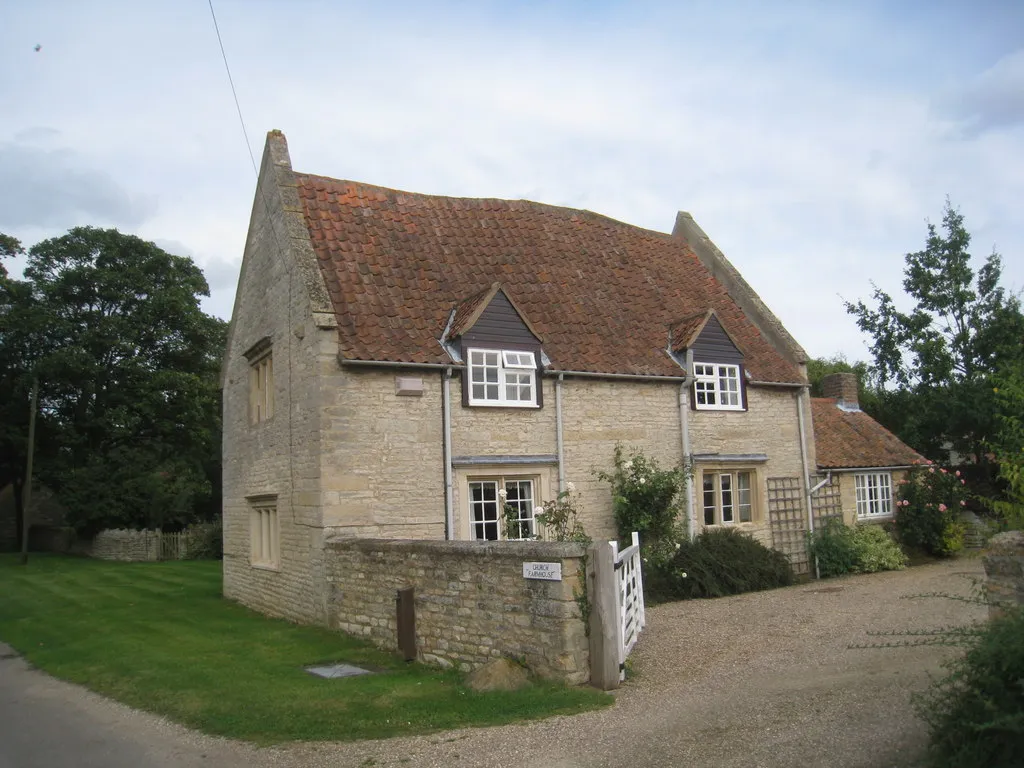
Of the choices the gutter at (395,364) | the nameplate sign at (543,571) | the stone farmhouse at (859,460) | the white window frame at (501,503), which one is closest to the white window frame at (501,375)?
the gutter at (395,364)

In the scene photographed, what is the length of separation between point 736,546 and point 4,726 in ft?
43.9

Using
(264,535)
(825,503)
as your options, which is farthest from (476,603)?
(825,503)

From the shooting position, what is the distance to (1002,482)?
2744 centimetres

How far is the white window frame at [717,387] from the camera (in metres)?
19.3

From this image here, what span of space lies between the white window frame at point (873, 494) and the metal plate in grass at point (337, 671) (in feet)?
52.5

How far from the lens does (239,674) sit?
11.1 metres

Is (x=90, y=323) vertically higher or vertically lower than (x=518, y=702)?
higher

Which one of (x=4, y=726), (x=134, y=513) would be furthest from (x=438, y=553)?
(x=134, y=513)

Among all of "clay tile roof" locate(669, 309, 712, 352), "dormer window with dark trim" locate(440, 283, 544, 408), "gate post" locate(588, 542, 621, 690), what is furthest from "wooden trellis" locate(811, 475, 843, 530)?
"gate post" locate(588, 542, 621, 690)

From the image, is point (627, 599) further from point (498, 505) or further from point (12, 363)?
point (12, 363)

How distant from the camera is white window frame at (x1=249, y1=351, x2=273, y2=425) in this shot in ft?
59.1

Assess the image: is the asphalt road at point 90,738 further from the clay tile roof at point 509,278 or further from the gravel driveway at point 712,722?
the clay tile roof at point 509,278

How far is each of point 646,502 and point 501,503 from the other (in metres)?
3.01

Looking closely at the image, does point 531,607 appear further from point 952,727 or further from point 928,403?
point 928,403
